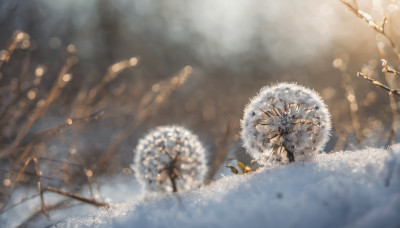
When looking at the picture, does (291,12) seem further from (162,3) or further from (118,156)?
(118,156)

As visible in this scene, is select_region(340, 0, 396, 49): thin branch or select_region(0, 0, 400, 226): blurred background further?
select_region(0, 0, 400, 226): blurred background

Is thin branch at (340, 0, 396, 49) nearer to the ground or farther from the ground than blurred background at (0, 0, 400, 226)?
nearer to the ground

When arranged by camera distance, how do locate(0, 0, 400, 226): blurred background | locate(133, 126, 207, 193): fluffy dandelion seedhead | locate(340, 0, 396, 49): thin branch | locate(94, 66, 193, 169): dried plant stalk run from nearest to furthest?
1. locate(340, 0, 396, 49): thin branch
2. locate(133, 126, 207, 193): fluffy dandelion seedhead
3. locate(94, 66, 193, 169): dried plant stalk
4. locate(0, 0, 400, 226): blurred background

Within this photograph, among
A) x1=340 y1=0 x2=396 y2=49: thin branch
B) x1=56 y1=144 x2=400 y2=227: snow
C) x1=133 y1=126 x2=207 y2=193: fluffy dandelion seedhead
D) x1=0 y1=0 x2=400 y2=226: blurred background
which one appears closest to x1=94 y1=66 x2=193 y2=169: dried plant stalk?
x1=133 y1=126 x2=207 y2=193: fluffy dandelion seedhead

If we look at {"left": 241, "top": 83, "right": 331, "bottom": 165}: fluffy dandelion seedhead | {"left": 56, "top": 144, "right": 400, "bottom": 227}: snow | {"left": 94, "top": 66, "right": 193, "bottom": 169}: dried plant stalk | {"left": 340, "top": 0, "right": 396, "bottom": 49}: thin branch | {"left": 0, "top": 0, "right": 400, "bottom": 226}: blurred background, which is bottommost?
{"left": 56, "top": 144, "right": 400, "bottom": 227}: snow

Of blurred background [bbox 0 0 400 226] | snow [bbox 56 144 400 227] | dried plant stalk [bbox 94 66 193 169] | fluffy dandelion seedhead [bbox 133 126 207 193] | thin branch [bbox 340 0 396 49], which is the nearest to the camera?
snow [bbox 56 144 400 227]

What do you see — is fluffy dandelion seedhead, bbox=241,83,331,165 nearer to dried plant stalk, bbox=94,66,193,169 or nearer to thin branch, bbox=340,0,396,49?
thin branch, bbox=340,0,396,49
